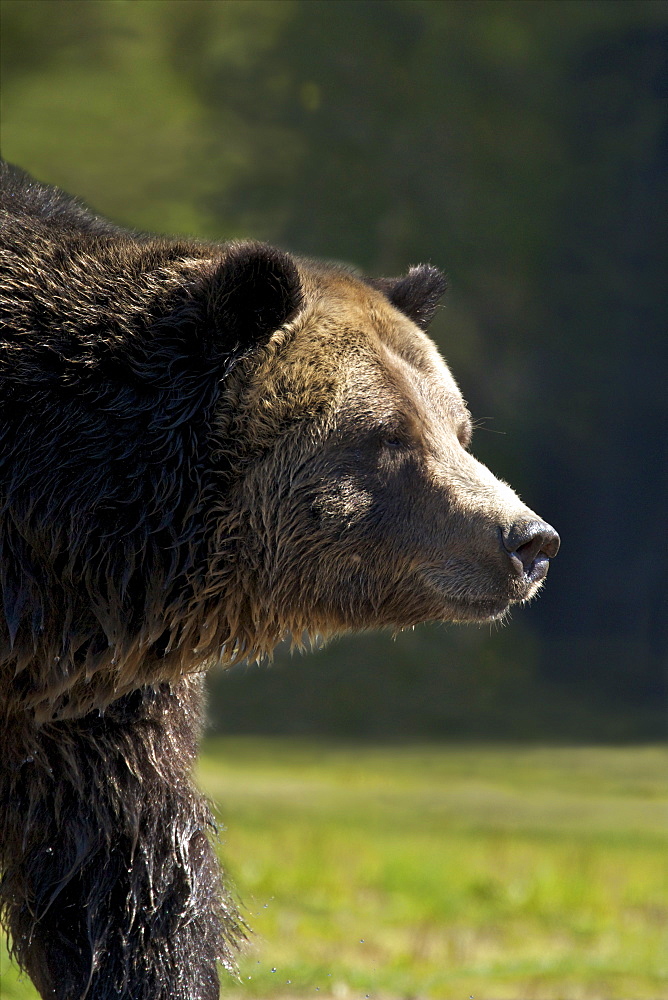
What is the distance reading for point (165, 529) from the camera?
9.86 ft

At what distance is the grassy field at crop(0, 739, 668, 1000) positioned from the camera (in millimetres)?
5027

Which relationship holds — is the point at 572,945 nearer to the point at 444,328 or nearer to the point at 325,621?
the point at 325,621

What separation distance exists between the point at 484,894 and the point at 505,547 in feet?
13.2

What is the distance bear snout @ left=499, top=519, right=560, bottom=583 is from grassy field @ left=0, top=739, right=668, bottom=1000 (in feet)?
6.47

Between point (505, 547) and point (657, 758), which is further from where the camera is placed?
point (657, 758)

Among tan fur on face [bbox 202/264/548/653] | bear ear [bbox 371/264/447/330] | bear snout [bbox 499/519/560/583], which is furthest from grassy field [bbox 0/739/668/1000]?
bear ear [bbox 371/264/447/330]

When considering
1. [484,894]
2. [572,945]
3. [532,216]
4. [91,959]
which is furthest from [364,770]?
[91,959]

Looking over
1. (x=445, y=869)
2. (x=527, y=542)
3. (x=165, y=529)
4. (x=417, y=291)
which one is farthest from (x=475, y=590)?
(x=445, y=869)

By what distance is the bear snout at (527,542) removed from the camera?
300 cm

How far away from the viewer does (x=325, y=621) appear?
319 cm

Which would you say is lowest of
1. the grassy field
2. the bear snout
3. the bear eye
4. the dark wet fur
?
the grassy field

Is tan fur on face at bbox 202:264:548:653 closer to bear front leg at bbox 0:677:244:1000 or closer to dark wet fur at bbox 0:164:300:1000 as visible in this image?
dark wet fur at bbox 0:164:300:1000

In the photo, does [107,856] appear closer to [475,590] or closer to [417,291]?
[475,590]

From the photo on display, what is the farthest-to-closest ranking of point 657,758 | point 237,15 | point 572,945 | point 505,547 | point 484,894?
point 237,15, point 657,758, point 484,894, point 572,945, point 505,547
